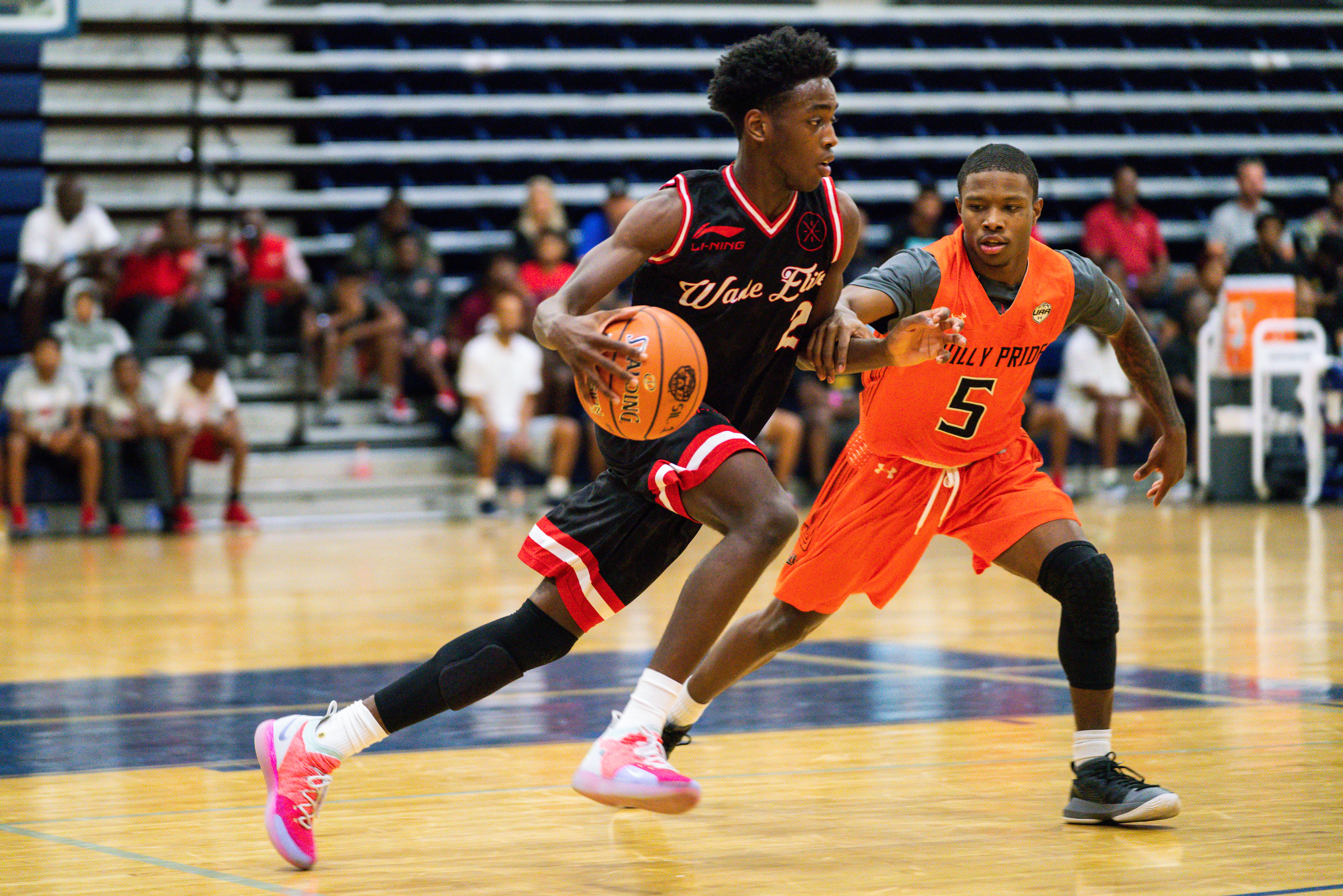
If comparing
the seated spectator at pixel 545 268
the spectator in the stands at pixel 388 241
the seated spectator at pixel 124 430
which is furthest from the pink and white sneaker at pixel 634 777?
the spectator in the stands at pixel 388 241

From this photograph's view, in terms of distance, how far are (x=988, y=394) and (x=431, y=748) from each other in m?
1.78

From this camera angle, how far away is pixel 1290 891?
3.03 meters

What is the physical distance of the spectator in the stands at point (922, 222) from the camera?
1538 centimetres

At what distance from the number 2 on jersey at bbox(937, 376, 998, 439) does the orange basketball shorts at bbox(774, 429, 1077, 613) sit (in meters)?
0.09

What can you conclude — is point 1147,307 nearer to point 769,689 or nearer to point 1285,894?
point 769,689

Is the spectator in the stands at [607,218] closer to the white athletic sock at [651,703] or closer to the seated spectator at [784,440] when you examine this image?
the seated spectator at [784,440]

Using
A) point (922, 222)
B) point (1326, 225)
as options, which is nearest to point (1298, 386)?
point (1326, 225)

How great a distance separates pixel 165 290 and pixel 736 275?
10.7 metres

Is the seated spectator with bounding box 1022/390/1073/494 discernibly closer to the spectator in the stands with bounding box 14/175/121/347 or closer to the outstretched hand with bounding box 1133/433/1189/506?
the spectator in the stands with bounding box 14/175/121/347

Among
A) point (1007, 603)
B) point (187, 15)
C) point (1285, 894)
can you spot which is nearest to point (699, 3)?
point (187, 15)

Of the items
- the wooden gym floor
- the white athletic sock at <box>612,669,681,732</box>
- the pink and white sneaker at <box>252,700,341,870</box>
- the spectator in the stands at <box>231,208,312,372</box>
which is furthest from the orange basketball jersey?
the spectator in the stands at <box>231,208,312,372</box>

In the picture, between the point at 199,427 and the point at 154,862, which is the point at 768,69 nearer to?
the point at 154,862

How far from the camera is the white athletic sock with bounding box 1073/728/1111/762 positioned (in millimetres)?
3814

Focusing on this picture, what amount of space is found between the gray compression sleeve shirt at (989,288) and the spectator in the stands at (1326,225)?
41.1 ft
